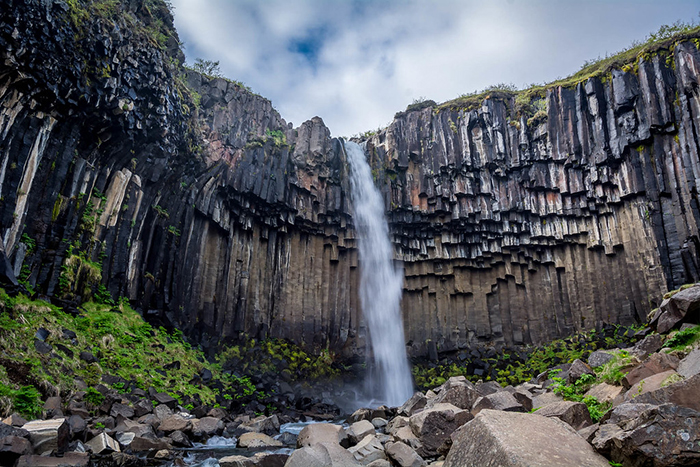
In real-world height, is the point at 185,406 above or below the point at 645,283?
below

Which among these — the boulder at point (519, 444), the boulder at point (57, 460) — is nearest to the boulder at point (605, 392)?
the boulder at point (519, 444)

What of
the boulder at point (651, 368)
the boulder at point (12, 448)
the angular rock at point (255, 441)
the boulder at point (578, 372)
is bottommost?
the angular rock at point (255, 441)

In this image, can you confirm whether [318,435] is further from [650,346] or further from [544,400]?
[650,346]

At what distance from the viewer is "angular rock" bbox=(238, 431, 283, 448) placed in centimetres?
970

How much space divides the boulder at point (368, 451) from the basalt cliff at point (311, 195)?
9958 millimetres

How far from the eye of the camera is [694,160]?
18.1 metres

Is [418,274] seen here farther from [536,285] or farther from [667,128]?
[667,128]

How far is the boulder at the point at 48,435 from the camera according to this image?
242 inches

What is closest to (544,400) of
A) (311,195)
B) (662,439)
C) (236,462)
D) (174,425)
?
(662,439)

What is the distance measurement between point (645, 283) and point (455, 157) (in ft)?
37.4

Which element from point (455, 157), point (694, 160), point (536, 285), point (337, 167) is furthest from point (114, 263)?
point (694, 160)

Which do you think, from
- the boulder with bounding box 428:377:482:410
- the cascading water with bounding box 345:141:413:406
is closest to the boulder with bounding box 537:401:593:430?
the boulder with bounding box 428:377:482:410

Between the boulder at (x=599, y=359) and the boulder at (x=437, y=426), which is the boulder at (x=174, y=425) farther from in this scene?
the boulder at (x=599, y=359)

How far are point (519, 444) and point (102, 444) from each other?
6.79 m
